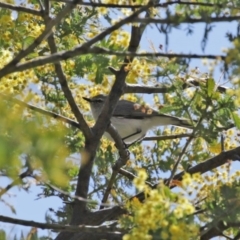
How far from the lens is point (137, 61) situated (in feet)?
14.9

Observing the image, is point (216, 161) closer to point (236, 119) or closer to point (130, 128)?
point (236, 119)

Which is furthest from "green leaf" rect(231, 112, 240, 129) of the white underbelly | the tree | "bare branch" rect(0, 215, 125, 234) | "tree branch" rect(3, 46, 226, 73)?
the white underbelly

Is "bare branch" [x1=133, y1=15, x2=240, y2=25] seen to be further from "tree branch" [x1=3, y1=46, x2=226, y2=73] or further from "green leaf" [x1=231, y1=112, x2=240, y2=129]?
"green leaf" [x1=231, y1=112, x2=240, y2=129]

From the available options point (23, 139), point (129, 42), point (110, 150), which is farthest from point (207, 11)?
point (110, 150)

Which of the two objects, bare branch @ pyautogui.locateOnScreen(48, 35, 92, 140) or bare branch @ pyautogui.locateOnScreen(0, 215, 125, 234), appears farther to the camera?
bare branch @ pyautogui.locateOnScreen(48, 35, 92, 140)

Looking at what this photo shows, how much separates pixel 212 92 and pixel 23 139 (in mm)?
2370

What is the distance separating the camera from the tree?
2.29 meters

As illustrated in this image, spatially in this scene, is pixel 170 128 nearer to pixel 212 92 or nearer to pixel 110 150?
pixel 110 150

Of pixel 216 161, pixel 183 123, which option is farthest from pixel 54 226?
pixel 183 123

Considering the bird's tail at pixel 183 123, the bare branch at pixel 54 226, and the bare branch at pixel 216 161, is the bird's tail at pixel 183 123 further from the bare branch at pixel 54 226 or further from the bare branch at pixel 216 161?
the bare branch at pixel 54 226

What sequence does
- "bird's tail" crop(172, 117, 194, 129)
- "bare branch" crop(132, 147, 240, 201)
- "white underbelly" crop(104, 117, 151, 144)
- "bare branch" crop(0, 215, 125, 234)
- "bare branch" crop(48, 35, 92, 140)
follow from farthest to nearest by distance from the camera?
1. "white underbelly" crop(104, 117, 151, 144)
2. "bare branch" crop(132, 147, 240, 201)
3. "bird's tail" crop(172, 117, 194, 129)
4. "bare branch" crop(48, 35, 92, 140)
5. "bare branch" crop(0, 215, 125, 234)

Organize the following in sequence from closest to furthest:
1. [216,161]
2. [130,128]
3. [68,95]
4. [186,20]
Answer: [186,20], [68,95], [216,161], [130,128]

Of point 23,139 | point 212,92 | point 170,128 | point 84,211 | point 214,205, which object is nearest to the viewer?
point 23,139

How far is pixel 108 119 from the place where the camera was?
5.60 metres
